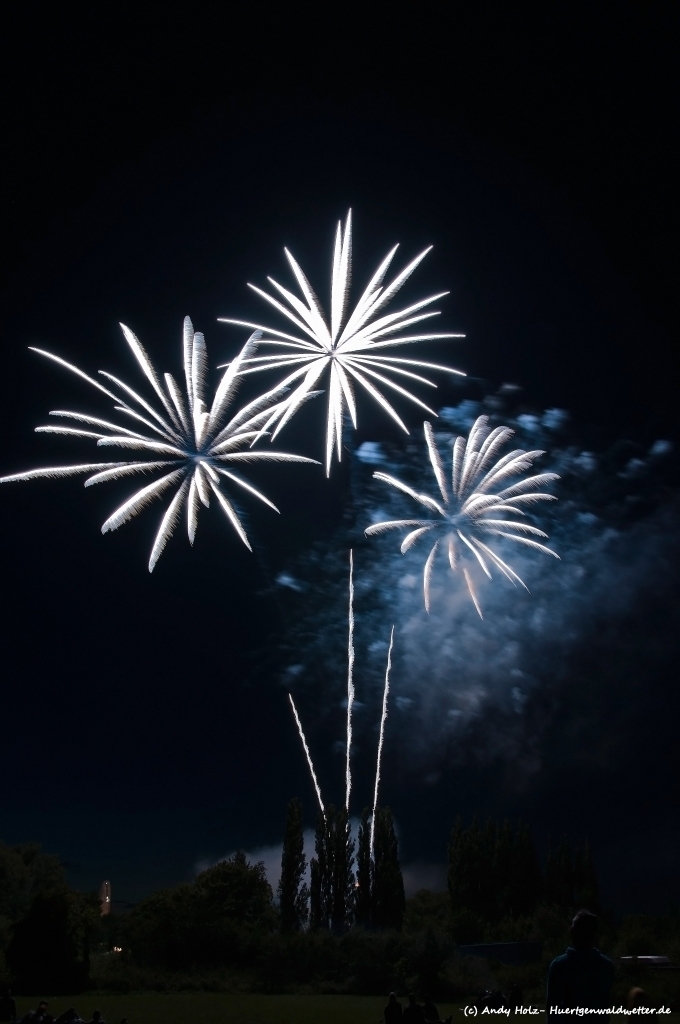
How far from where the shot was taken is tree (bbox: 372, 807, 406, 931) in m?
55.6

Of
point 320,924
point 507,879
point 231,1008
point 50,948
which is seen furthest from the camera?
point 507,879

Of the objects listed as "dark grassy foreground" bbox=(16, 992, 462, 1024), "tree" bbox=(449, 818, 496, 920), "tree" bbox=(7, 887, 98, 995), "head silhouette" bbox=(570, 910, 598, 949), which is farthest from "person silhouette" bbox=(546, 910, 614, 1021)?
"tree" bbox=(449, 818, 496, 920)

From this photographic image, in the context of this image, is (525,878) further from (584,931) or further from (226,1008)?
(584,931)

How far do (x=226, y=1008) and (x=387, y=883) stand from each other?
81.6ft

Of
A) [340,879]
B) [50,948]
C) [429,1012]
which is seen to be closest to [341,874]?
[340,879]

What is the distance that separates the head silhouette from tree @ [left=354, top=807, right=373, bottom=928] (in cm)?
5564

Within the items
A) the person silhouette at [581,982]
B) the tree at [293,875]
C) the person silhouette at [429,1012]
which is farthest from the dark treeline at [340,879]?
the person silhouette at [581,982]

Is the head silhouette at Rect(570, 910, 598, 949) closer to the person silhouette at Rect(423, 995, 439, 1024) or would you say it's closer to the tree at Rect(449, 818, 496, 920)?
the person silhouette at Rect(423, 995, 439, 1024)

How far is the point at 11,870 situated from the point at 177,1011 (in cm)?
4667

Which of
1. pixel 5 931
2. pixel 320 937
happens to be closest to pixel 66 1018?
pixel 320 937

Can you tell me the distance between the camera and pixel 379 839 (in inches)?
2308

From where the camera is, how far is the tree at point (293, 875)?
5541cm

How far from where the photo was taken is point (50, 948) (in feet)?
133

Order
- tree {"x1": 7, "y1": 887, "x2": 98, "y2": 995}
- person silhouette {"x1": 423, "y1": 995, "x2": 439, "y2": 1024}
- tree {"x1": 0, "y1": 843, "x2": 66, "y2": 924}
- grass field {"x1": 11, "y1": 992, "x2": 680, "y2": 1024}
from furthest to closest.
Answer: tree {"x1": 0, "y1": 843, "x2": 66, "y2": 924}, tree {"x1": 7, "y1": 887, "x2": 98, "y2": 995}, grass field {"x1": 11, "y1": 992, "x2": 680, "y2": 1024}, person silhouette {"x1": 423, "y1": 995, "x2": 439, "y2": 1024}
